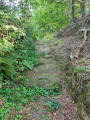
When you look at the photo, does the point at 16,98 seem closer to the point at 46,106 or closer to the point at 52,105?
the point at 46,106

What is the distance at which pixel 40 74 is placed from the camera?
17.6 feet

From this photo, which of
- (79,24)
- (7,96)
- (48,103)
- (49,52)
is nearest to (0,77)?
(7,96)

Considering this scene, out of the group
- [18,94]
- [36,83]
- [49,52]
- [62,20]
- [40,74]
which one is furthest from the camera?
[62,20]

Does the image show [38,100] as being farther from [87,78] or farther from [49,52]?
[49,52]

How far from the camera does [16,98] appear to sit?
11.7 ft

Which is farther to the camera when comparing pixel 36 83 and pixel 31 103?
pixel 36 83

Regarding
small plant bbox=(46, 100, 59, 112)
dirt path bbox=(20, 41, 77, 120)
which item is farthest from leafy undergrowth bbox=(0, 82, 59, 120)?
dirt path bbox=(20, 41, 77, 120)

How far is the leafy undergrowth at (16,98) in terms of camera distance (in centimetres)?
306

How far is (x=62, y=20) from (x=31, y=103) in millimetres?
11102

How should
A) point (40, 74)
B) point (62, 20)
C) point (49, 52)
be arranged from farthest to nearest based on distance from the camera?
point (62, 20) → point (49, 52) → point (40, 74)

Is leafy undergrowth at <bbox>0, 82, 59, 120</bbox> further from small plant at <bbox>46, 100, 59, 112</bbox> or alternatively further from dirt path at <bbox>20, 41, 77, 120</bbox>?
dirt path at <bbox>20, 41, 77, 120</bbox>

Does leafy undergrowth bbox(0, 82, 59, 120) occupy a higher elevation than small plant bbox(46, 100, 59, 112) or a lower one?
higher

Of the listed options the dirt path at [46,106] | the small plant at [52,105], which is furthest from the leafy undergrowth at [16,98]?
the dirt path at [46,106]

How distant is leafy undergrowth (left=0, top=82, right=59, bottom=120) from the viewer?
306 cm
